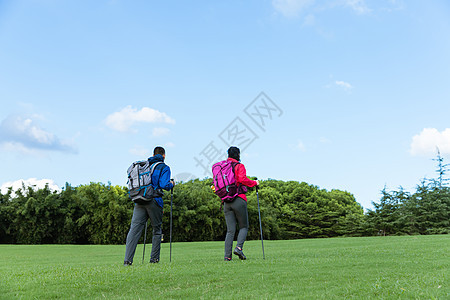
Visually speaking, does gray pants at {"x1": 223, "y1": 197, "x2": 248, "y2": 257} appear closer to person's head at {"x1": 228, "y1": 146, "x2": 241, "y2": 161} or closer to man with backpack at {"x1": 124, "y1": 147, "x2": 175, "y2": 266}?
person's head at {"x1": 228, "y1": 146, "x2": 241, "y2": 161}

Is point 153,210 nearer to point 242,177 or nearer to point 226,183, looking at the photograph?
point 226,183

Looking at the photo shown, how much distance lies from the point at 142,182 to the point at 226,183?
1657mm

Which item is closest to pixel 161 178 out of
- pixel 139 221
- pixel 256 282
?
pixel 139 221

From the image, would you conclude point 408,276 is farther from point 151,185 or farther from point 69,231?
point 69,231

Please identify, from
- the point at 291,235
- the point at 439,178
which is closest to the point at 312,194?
the point at 291,235

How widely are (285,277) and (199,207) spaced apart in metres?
26.6

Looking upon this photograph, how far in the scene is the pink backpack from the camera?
7.60 metres

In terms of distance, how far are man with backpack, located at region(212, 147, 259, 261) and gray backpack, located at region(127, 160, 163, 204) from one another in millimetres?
1256

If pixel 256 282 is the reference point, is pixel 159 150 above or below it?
above

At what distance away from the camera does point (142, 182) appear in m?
7.33

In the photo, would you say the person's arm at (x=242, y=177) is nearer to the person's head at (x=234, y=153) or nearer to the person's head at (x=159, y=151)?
the person's head at (x=234, y=153)

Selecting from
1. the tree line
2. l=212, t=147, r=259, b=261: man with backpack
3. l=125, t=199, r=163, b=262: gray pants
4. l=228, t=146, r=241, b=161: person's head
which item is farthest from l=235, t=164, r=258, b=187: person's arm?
the tree line

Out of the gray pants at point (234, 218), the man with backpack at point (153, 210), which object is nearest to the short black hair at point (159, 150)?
the man with backpack at point (153, 210)

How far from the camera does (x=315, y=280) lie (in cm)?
503
